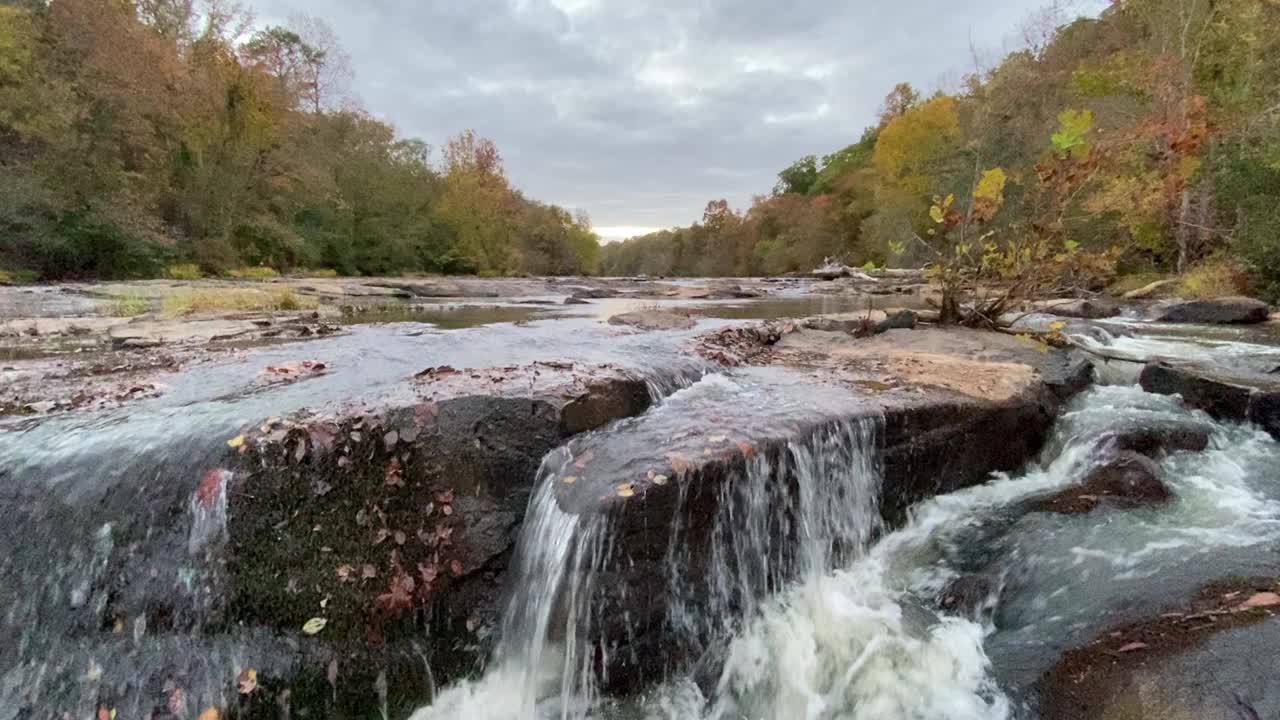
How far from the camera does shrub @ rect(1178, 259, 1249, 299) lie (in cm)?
1644

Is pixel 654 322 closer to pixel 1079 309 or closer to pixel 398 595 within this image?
pixel 398 595

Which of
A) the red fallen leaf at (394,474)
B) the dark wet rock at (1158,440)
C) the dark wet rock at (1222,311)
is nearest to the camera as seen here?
the red fallen leaf at (394,474)

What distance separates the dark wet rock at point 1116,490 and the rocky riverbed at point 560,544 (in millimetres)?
23

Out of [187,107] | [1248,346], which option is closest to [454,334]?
[1248,346]

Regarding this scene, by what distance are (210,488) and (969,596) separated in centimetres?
451

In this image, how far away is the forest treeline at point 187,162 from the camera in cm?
2091

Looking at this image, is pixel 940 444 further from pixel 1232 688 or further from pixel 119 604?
pixel 119 604

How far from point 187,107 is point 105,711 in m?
32.0

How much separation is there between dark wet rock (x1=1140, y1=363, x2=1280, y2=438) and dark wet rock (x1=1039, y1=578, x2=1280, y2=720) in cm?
367

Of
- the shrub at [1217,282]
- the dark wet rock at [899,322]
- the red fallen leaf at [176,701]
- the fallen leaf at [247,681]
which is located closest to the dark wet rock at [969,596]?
the fallen leaf at [247,681]

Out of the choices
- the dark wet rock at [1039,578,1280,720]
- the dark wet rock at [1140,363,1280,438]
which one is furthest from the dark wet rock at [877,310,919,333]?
the dark wet rock at [1039,578,1280,720]

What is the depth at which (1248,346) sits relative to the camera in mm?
9914

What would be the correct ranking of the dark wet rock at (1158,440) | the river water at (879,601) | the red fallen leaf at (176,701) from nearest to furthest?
the red fallen leaf at (176,701)
the river water at (879,601)
the dark wet rock at (1158,440)

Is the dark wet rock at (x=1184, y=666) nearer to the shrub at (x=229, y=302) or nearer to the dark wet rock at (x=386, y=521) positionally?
the dark wet rock at (x=386, y=521)
